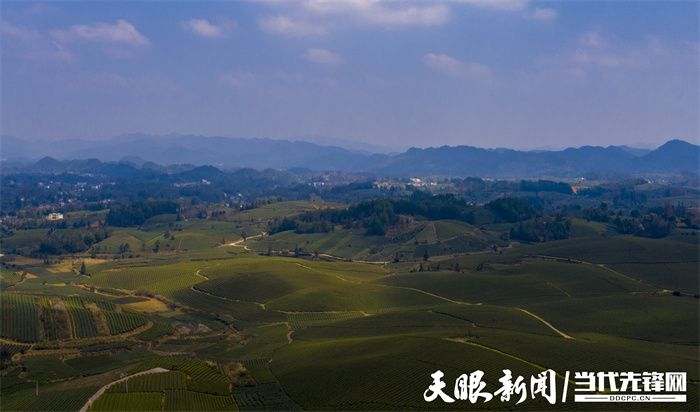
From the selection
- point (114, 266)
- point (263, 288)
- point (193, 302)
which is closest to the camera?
point (193, 302)

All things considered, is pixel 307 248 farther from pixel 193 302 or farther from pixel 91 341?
pixel 91 341

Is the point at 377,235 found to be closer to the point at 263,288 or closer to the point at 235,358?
the point at 263,288

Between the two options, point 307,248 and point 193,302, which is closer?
point 193,302

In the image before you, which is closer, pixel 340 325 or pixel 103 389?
pixel 103 389

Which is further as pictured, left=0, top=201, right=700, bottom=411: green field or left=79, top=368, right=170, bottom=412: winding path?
left=0, top=201, right=700, bottom=411: green field

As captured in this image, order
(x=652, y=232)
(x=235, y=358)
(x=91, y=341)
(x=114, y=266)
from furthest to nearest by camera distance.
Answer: (x=652, y=232) < (x=114, y=266) < (x=91, y=341) < (x=235, y=358)

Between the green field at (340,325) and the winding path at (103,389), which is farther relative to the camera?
the green field at (340,325)

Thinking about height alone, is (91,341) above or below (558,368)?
below

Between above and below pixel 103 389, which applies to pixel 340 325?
below

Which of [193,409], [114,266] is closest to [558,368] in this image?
[193,409]
